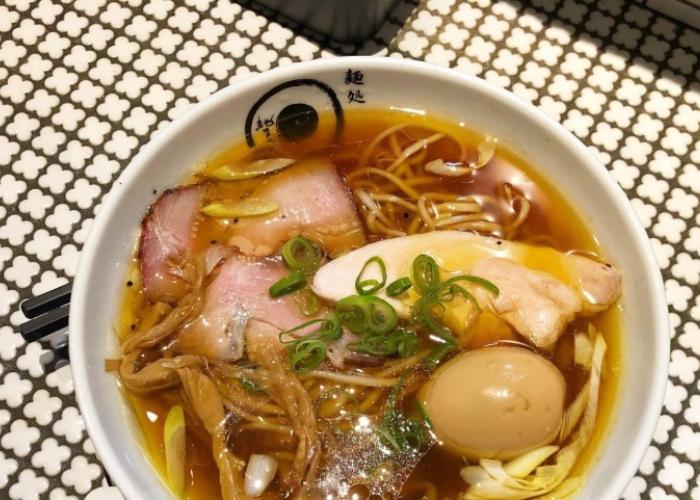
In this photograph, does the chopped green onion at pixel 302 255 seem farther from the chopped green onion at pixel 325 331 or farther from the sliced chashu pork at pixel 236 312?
the chopped green onion at pixel 325 331

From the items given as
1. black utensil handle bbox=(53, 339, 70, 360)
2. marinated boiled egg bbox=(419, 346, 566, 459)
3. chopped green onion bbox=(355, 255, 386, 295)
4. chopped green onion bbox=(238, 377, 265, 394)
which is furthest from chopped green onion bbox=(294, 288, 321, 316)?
black utensil handle bbox=(53, 339, 70, 360)

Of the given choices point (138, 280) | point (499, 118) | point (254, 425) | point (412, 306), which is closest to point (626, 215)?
point (499, 118)

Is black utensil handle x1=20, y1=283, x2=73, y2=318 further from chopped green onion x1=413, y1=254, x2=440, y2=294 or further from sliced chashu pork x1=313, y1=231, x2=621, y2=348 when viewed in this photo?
chopped green onion x1=413, y1=254, x2=440, y2=294

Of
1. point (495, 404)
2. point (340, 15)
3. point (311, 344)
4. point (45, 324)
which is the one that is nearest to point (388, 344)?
point (311, 344)

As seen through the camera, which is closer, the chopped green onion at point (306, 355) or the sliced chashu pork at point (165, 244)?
the chopped green onion at point (306, 355)

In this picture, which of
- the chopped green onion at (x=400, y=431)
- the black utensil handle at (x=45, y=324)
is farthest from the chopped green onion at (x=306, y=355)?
the black utensil handle at (x=45, y=324)

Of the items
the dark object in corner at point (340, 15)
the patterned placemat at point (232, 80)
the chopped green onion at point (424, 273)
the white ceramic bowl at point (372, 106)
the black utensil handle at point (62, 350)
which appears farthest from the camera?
the dark object in corner at point (340, 15)
